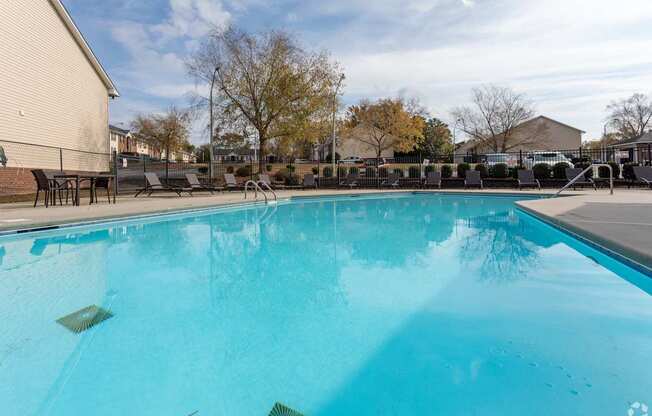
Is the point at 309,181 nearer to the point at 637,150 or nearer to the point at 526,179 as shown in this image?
the point at 526,179

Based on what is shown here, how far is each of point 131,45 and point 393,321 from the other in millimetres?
17027

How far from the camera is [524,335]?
2555 mm

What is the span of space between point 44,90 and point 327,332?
1575 cm

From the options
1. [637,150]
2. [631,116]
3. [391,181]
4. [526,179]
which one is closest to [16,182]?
[391,181]

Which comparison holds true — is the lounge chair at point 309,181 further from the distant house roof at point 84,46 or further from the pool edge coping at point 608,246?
the pool edge coping at point 608,246

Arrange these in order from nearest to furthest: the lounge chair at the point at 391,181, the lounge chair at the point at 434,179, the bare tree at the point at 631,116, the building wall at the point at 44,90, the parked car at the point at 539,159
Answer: the building wall at the point at 44,90 < the lounge chair at the point at 434,179 < the lounge chair at the point at 391,181 < the parked car at the point at 539,159 < the bare tree at the point at 631,116

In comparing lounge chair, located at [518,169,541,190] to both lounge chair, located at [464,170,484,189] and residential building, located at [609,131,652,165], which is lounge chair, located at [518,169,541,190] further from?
residential building, located at [609,131,652,165]

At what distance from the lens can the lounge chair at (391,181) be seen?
18.6 m

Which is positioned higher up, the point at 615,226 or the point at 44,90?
the point at 44,90

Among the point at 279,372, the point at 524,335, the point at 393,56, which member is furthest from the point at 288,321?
the point at 393,56

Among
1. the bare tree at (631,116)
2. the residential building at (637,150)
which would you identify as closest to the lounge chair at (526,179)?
the residential building at (637,150)

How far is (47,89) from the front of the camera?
1379 cm

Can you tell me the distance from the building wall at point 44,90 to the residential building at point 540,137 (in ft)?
113

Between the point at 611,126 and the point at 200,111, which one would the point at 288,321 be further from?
the point at 611,126
